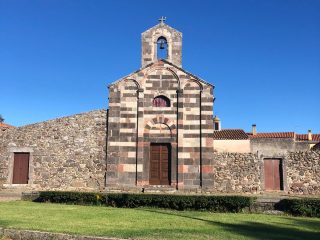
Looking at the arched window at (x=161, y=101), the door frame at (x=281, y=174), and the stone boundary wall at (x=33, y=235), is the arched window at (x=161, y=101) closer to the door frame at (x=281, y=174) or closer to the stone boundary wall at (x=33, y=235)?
the door frame at (x=281, y=174)

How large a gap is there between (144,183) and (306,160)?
8951mm

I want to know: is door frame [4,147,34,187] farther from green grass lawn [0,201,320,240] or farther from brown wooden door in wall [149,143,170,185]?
green grass lawn [0,201,320,240]

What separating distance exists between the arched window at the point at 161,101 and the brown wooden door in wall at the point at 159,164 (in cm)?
219

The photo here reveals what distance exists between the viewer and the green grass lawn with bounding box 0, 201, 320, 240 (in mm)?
8625

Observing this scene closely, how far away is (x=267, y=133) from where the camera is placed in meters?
44.5

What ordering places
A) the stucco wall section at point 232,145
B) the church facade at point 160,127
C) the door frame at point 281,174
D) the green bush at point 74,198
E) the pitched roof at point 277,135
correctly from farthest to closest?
the pitched roof at point 277,135 < the stucco wall section at point 232,145 < the door frame at point 281,174 < the church facade at point 160,127 < the green bush at point 74,198

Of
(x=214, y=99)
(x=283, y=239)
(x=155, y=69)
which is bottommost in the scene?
(x=283, y=239)

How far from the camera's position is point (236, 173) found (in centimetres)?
1994

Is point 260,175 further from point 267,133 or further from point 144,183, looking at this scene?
point 267,133

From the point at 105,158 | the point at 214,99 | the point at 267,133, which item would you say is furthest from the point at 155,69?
the point at 267,133

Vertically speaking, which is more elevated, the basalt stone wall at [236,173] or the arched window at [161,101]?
the arched window at [161,101]

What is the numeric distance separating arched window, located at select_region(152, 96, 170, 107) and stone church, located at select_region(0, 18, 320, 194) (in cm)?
6

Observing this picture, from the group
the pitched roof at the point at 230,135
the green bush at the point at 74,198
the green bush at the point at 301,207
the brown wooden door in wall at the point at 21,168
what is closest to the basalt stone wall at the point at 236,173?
the green bush at the point at 301,207

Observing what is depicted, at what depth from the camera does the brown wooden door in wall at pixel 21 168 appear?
20.5 meters
